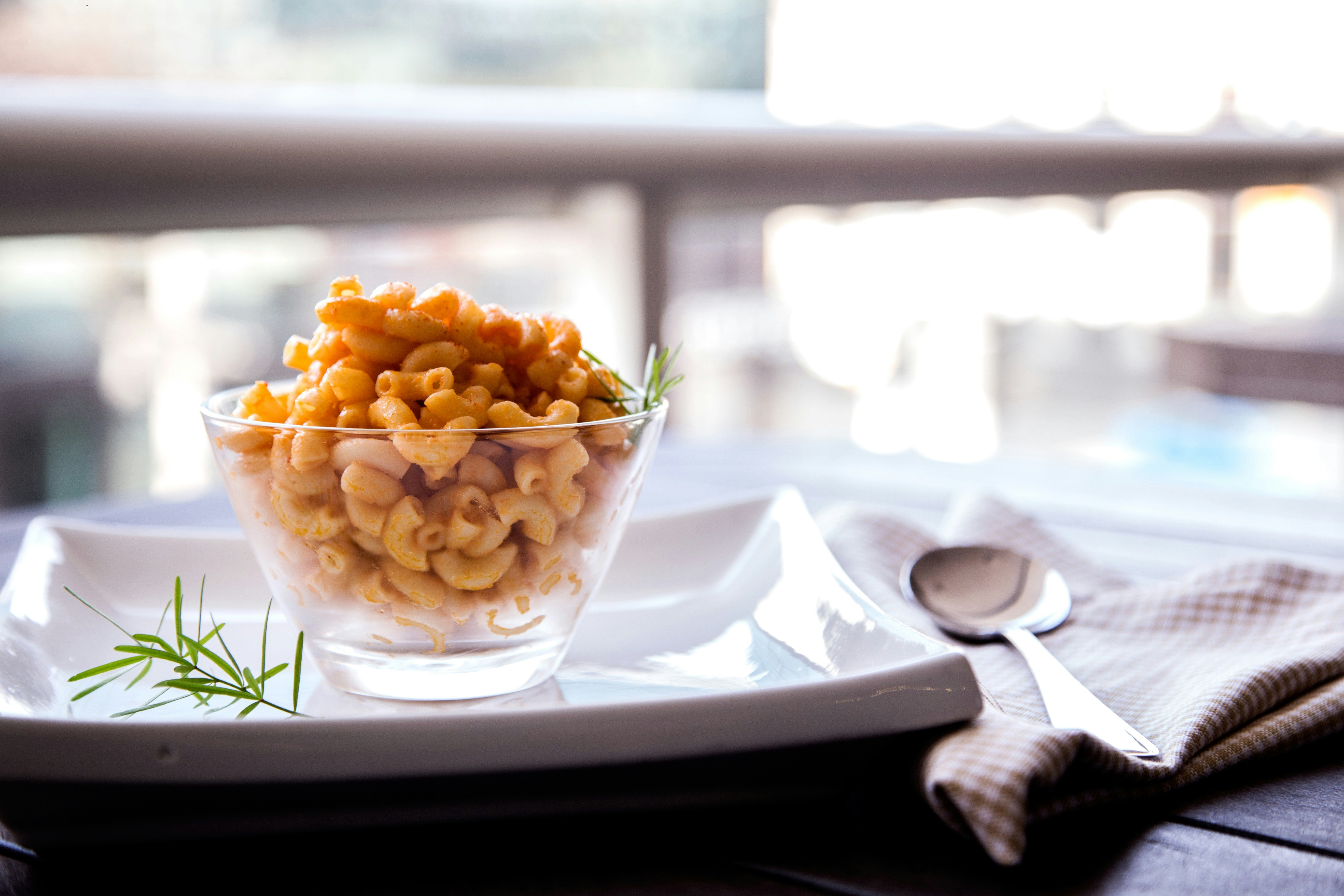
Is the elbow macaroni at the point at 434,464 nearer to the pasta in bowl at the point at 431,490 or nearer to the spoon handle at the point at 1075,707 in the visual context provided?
the pasta in bowl at the point at 431,490

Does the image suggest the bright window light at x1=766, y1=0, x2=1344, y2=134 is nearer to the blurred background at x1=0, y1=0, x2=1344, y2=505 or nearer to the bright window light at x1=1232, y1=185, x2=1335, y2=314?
the blurred background at x1=0, y1=0, x2=1344, y2=505

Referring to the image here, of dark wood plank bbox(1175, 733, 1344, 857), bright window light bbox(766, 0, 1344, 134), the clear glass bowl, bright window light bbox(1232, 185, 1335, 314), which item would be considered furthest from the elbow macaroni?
bright window light bbox(1232, 185, 1335, 314)

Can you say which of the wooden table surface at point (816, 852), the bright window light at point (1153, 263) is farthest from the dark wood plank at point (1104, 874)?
the bright window light at point (1153, 263)

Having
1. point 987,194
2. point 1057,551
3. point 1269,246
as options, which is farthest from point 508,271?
point 1057,551

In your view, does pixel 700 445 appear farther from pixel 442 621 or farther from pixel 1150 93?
pixel 1150 93

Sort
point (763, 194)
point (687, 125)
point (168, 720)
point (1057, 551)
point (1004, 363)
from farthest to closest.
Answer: point (1004, 363), point (763, 194), point (687, 125), point (1057, 551), point (168, 720)
